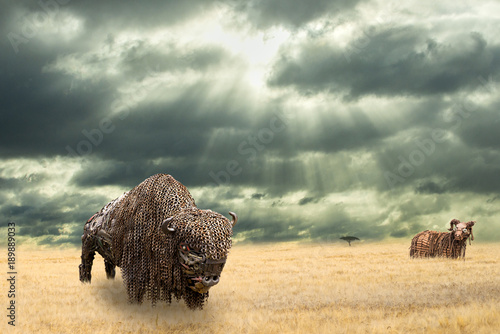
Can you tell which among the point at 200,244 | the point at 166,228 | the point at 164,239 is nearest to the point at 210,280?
the point at 200,244

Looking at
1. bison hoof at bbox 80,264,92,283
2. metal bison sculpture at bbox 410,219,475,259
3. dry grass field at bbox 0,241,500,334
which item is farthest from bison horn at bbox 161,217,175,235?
metal bison sculpture at bbox 410,219,475,259

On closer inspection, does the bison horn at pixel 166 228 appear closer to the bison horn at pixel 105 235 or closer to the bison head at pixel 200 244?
the bison head at pixel 200 244

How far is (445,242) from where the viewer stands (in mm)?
30453

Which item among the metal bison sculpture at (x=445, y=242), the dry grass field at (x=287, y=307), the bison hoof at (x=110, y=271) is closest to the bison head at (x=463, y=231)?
the metal bison sculpture at (x=445, y=242)

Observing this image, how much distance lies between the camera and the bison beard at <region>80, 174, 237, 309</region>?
10461mm

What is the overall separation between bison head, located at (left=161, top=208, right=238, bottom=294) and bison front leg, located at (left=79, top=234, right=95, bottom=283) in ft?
23.4


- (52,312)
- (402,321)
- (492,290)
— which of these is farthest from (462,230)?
(52,312)

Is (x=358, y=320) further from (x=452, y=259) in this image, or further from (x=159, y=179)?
(x=452, y=259)

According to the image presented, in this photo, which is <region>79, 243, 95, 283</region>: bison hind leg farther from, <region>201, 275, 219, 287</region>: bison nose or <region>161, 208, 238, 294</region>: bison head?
<region>201, 275, 219, 287</region>: bison nose

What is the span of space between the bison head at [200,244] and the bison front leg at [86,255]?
23.4 feet

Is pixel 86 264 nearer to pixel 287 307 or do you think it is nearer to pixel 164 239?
pixel 164 239

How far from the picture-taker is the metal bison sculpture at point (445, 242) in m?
29.8

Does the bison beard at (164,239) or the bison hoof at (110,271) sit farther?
the bison hoof at (110,271)

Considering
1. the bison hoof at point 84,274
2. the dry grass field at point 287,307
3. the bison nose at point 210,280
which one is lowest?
the dry grass field at point 287,307
